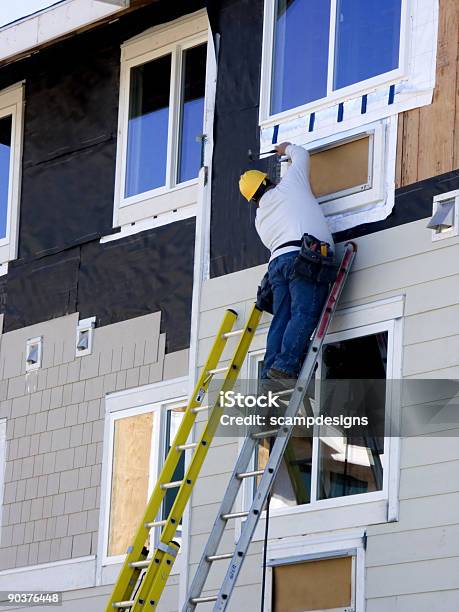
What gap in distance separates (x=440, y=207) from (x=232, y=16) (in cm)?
309

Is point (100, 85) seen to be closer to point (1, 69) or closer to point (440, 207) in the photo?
point (1, 69)

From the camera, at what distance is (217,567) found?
11641 mm

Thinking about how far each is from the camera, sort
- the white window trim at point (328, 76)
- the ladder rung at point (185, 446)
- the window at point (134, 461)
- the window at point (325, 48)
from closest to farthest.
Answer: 1. the white window trim at point (328, 76)
2. the window at point (325, 48)
3. the ladder rung at point (185, 446)
4. the window at point (134, 461)

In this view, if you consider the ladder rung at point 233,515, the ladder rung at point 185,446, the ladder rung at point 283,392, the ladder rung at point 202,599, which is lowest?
the ladder rung at point 202,599

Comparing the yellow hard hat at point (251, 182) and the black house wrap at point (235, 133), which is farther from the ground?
the black house wrap at point (235, 133)

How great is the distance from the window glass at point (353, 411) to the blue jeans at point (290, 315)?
Result: 348mm

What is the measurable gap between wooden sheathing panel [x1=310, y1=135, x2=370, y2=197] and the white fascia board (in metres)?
2.87

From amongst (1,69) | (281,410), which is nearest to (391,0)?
(281,410)

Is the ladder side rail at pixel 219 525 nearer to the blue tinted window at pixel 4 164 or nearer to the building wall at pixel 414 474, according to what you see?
the building wall at pixel 414 474

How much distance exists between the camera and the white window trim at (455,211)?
10727 millimetres

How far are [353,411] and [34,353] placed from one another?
4.08m

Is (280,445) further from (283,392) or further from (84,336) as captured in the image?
(84,336)

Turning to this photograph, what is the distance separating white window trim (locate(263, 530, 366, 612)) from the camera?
10555 millimetres

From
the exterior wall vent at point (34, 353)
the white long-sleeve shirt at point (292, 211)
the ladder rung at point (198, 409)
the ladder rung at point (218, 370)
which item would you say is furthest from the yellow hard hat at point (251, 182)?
the exterior wall vent at point (34, 353)
